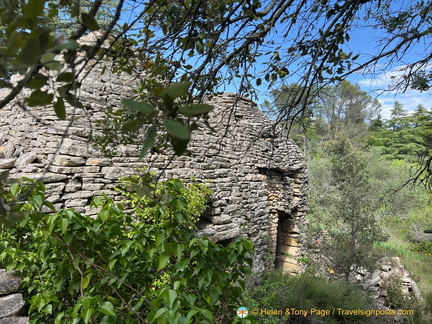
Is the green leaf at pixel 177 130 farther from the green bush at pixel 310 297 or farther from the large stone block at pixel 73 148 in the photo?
the green bush at pixel 310 297

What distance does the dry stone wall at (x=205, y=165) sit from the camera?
347cm

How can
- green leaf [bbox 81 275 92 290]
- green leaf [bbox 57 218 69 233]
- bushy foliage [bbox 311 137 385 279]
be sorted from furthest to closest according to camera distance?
bushy foliage [bbox 311 137 385 279]
green leaf [bbox 81 275 92 290]
green leaf [bbox 57 218 69 233]

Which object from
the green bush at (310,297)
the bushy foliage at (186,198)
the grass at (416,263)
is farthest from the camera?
the grass at (416,263)

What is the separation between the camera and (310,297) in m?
5.12

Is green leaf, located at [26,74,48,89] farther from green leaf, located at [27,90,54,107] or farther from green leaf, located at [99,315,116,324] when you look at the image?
green leaf, located at [99,315,116,324]

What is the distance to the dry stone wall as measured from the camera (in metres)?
3.47

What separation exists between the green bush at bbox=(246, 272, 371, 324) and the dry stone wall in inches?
25.7

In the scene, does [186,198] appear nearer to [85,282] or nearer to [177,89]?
[85,282]

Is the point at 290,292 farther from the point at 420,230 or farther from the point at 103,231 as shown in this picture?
the point at 420,230

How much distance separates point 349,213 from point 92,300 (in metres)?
6.79

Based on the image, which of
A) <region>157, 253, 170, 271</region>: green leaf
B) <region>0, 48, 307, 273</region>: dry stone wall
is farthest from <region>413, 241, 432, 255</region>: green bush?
<region>157, 253, 170, 271</region>: green leaf

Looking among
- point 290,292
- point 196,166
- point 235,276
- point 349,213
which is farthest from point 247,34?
point 349,213

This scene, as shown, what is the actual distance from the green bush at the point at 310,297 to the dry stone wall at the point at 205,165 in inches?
25.7

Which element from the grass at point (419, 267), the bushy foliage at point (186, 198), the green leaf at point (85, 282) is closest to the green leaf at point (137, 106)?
the green leaf at point (85, 282)
